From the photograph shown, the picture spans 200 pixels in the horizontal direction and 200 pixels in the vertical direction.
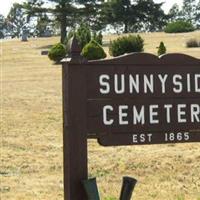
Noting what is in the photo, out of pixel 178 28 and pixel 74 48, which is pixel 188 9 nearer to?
pixel 178 28

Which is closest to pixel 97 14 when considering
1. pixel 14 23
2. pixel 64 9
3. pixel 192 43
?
pixel 64 9

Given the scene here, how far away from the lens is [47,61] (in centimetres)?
3381

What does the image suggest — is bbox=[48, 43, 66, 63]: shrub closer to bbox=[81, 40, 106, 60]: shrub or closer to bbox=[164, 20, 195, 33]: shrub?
bbox=[81, 40, 106, 60]: shrub

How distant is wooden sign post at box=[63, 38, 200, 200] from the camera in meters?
4.04

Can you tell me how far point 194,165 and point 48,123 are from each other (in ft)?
17.5

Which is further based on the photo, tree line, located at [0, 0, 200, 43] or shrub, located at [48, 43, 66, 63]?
tree line, located at [0, 0, 200, 43]

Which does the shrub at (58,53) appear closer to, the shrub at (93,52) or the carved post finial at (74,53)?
the shrub at (93,52)

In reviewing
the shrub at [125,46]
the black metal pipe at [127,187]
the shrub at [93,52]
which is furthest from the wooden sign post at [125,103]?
the shrub at [125,46]

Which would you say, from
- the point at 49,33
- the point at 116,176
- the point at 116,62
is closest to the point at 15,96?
the point at 116,176

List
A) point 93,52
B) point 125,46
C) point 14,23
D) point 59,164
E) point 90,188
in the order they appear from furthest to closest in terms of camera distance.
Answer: point 14,23 → point 125,46 → point 93,52 → point 59,164 → point 90,188

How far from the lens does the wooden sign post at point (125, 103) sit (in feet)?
13.3

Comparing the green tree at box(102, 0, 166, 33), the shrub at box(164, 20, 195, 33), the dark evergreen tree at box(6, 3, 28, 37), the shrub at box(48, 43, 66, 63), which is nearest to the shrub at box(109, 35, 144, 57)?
the shrub at box(48, 43, 66, 63)

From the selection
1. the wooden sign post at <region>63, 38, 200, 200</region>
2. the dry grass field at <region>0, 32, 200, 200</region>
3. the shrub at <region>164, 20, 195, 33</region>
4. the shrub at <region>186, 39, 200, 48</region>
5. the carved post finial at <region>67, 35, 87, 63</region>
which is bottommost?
the dry grass field at <region>0, 32, 200, 200</region>

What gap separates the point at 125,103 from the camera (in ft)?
13.6
